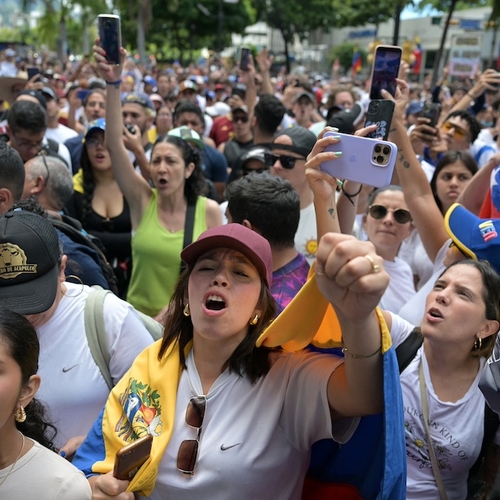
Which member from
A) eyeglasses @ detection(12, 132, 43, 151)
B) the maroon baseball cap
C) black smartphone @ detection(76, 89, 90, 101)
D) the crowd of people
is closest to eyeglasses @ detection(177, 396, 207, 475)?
the crowd of people

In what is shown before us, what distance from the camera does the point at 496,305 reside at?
282 centimetres

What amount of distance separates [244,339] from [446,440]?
3.27 feet

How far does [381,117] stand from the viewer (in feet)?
8.15

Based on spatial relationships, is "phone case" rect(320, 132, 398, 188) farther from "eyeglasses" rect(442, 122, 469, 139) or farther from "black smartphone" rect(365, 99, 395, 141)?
"eyeglasses" rect(442, 122, 469, 139)

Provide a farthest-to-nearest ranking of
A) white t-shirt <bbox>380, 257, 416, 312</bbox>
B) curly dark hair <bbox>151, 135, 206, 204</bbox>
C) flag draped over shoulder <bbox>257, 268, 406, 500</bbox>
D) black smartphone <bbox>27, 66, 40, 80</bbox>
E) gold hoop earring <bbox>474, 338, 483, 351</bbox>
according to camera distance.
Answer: black smartphone <bbox>27, 66, 40, 80</bbox> → curly dark hair <bbox>151, 135, 206, 204</bbox> → white t-shirt <bbox>380, 257, 416, 312</bbox> → gold hoop earring <bbox>474, 338, 483, 351</bbox> → flag draped over shoulder <bbox>257, 268, 406, 500</bbox>

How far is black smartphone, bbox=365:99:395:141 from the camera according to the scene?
8.05 feet

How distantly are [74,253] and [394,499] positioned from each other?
200 centimetres

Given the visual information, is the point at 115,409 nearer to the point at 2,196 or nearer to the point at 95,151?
the point at 2,196

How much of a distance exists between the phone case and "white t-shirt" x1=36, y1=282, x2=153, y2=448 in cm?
114

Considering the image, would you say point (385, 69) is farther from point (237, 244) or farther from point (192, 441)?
point (192, 441)

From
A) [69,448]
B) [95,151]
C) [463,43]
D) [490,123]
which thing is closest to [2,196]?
[69,448]

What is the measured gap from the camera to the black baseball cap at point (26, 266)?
7.79 feet

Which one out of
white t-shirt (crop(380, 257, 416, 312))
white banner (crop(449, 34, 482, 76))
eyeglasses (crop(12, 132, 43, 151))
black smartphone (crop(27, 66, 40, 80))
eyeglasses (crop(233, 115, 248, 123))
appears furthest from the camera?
white banner (crop(449, 34, 482, 76))

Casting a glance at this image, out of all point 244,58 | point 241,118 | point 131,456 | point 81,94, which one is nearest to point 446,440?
point 131,456
